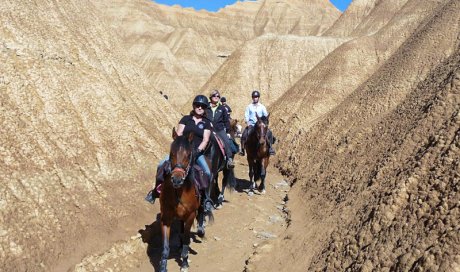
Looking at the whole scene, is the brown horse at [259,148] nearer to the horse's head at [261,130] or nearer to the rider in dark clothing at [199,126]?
the horse's head at [261,130]

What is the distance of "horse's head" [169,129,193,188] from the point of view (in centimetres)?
636

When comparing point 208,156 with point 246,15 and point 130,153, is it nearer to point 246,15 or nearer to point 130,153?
point 130,153

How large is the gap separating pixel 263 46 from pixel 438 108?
3818cm

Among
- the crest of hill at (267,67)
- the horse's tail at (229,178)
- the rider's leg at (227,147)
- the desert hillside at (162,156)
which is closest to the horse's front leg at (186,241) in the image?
the desert hillside at (162,156)

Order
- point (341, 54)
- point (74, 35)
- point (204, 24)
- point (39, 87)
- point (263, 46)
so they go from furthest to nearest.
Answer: point (204, 24) → point (263, 46) → point (341, 54) → point (74, 35) → point (39, 87)

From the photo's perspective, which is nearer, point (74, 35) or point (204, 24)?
point (74, 35)

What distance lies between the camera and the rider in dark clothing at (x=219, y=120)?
11.1 meters

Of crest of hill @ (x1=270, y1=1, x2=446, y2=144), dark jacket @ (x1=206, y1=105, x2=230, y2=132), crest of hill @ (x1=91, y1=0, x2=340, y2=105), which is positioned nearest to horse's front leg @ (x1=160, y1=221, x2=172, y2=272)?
dark jacket @ (x1=206, y1=105, x2=230, y2=132)

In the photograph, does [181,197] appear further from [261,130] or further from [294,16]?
[294,16]

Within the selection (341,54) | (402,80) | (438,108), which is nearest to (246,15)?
(341,54)

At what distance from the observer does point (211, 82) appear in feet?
142

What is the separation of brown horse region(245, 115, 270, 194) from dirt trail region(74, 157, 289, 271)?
1.16 meters

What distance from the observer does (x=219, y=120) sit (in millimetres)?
11391

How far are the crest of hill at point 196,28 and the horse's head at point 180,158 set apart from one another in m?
53.2
